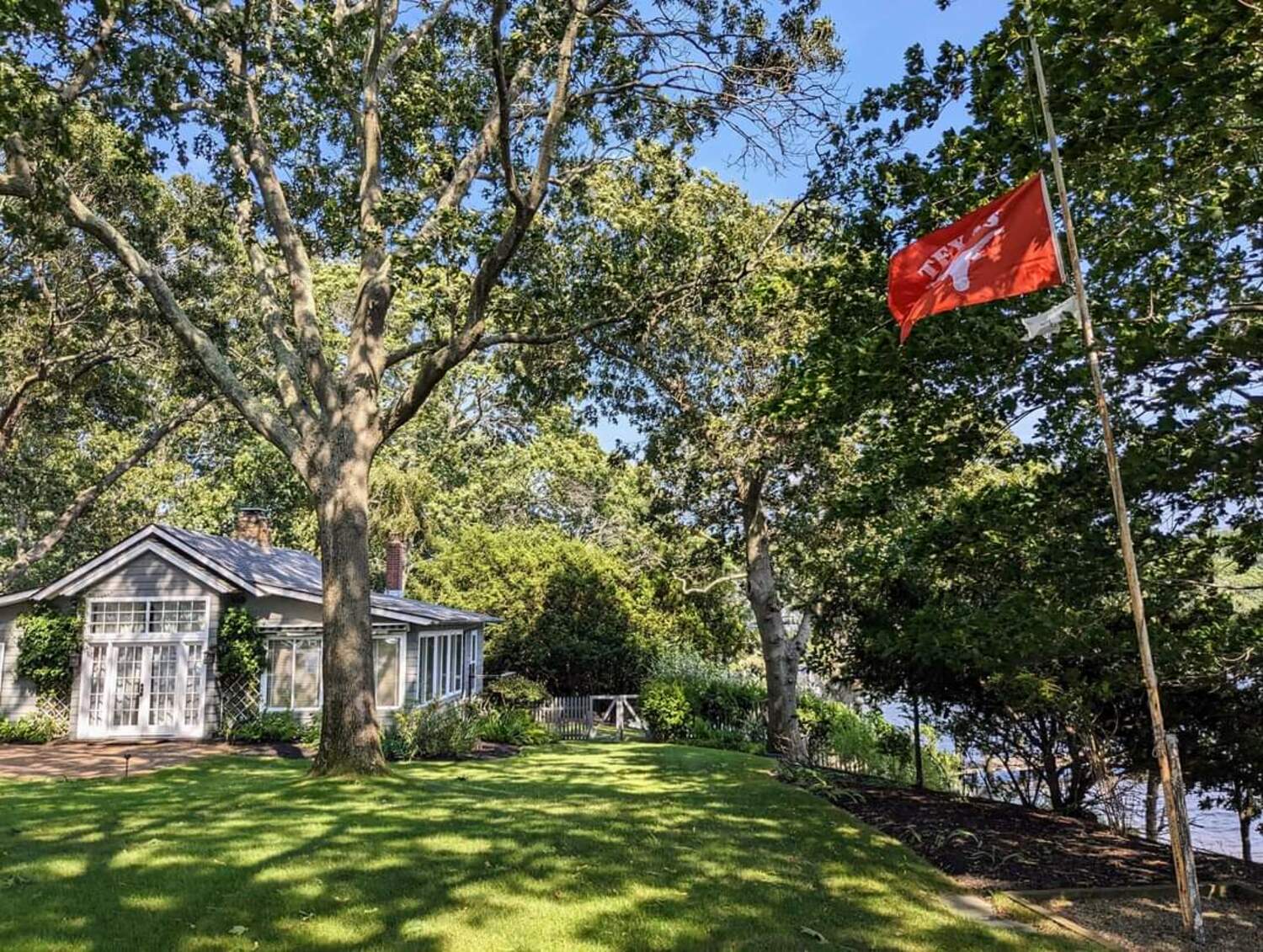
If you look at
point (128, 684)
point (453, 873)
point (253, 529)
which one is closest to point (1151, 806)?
point (453, 873)

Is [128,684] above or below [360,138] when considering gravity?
below

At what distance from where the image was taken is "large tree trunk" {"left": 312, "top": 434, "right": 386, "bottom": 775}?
39.9 ft

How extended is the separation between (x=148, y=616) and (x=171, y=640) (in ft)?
2.92

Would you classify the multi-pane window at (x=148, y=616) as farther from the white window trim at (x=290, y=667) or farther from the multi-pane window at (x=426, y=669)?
the multi-pane window at (x=426, y=669)

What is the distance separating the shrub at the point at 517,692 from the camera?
23766mm

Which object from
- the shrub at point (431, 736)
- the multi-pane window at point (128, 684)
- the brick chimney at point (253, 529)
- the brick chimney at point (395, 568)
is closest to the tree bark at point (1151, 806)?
the shrub at point (431, 736)

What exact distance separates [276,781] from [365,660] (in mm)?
2125

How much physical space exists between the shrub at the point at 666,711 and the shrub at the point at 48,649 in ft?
47.7

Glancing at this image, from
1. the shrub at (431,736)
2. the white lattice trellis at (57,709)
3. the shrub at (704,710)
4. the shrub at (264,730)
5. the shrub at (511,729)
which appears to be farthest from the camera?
the shrub at (704,710)

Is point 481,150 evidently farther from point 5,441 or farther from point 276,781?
point 5,441

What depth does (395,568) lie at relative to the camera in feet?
89.6

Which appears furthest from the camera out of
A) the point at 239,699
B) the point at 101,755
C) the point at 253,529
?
the point at 253,529

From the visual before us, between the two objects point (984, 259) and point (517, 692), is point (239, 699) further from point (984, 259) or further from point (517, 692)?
point (984, 259)

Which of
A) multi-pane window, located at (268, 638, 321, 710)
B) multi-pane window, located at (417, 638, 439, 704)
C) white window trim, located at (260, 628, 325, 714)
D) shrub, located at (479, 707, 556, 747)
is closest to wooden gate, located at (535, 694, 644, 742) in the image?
shrub, located at (479, 707, 556, 747)
